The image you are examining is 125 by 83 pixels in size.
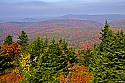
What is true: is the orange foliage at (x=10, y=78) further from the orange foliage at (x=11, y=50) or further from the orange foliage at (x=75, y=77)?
the orange foliage at (x=75, y=77)

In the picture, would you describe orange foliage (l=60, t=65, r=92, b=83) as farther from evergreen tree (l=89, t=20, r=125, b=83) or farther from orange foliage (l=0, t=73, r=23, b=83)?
evergreen tree (l=89, t=20, r=125, b=83)

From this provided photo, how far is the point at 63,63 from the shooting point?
40.5m

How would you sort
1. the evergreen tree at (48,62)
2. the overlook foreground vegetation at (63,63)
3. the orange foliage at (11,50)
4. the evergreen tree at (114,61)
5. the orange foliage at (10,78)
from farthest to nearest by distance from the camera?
1. the orange foliage at (11,50)
2. the orange foliage at (10,78)
3. the evergreen tree at (48,62)
4. the overlook foreground vegetation at (63,63)
5. the evergreen tree at (114,61)

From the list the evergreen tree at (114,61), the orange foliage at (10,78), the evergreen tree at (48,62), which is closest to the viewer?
the evergreen tree at (114,61)

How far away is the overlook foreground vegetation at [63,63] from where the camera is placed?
23.2 metres

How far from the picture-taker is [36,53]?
49.2 meters

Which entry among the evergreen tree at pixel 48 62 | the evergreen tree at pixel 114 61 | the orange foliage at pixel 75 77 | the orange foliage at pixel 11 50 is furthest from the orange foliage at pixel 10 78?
the evergreen tree at pixel 114 61

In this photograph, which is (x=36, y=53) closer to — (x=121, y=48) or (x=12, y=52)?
(x=12, y=52)

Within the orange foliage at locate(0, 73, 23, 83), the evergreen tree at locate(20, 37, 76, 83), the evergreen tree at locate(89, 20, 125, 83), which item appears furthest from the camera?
the orange foliage at locate(0, 73, 23, 83)

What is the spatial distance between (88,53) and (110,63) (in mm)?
46917

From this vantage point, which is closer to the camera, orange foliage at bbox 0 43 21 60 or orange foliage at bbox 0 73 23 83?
orange foliage at bbox 0 73 23 83

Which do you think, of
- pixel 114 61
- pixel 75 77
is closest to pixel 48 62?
pixel 75 77

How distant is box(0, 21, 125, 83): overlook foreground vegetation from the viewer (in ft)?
76.2

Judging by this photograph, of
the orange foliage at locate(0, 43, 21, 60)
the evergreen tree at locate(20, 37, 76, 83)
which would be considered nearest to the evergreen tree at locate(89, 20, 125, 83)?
the evergreen tree at locate(20, 37, 76, 83)
